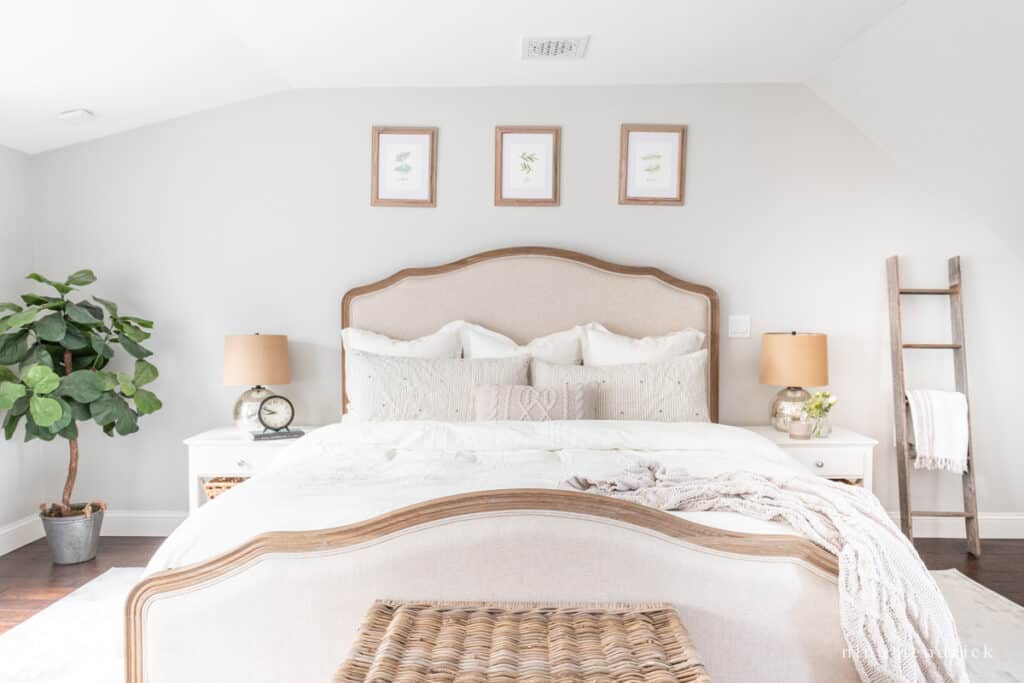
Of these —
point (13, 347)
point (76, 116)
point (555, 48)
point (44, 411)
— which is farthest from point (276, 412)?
point (555, 48)

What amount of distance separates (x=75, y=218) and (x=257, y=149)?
104 cm

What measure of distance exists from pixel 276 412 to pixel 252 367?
0.83ft

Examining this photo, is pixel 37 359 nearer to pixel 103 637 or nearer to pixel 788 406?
pixel 103 637

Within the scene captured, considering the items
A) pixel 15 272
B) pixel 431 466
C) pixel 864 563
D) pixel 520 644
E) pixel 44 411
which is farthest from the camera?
pixel 15 272

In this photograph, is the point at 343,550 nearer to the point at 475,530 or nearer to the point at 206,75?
the point at 475,530

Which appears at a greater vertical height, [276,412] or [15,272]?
[15,272]

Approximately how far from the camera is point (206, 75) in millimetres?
3477

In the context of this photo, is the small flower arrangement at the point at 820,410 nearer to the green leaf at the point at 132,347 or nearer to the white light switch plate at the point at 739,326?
the white light switch plate at the point at 739,326

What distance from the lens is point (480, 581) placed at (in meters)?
1.74

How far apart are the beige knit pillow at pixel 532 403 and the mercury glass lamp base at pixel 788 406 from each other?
107 cm

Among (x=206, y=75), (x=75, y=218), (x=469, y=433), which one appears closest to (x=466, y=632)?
(x=469, y=433)

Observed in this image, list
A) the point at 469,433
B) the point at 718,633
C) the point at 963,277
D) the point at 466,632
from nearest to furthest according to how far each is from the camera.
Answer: the point at 466,632, the point at 718,633, the point at 469,433, the point at 963,277

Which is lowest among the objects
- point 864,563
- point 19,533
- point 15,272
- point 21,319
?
point 19,533

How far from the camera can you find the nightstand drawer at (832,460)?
3377 mm
